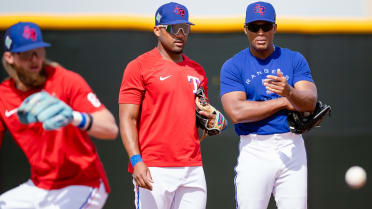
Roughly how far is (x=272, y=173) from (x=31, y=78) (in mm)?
2154

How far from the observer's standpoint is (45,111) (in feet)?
10.0

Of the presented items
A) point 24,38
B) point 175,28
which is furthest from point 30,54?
point 175,28

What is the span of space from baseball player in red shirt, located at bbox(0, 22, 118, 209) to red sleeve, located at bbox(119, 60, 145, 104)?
28.9 inches

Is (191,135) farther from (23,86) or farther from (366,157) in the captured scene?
(366,157)

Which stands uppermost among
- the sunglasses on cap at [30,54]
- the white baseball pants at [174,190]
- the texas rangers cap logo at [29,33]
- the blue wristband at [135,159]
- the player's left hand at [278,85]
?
the texas rangers cap logo at [29,33]

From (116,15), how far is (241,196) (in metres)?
2.93

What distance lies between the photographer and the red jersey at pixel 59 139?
3.38 m

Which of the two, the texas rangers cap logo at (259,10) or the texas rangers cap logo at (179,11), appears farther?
the texas rangers cap logo at (259,10)

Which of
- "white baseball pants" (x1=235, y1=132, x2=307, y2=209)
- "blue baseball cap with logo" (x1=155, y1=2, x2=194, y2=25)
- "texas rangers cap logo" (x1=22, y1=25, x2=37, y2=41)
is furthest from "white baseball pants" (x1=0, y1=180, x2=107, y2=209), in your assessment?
"blue baseball cap with logo" (x1=155, y1=2, x2=194, y2=25)

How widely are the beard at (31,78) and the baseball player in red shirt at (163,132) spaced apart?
2.92 feet

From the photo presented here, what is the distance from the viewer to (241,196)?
14.3ft

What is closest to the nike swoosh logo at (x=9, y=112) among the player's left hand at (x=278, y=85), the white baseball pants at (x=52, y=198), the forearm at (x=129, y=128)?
the white baseball pants at (x=52, y=198)

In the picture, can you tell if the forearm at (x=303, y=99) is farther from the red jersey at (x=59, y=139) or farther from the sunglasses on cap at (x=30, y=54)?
the sunglasses on cap at (x=30, y=54)

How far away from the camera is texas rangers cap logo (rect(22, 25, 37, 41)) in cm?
336
